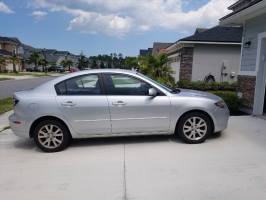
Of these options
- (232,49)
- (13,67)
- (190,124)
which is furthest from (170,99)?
(13,67)

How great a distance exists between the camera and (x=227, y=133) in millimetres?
6734

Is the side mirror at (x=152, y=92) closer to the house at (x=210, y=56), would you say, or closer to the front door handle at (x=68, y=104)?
the front door handle at (x=68, y=104)

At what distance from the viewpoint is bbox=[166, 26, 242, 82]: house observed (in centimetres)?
1595

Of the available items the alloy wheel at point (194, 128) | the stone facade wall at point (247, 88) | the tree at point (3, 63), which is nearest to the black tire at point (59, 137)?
the alloy wheel at point (194, 128)

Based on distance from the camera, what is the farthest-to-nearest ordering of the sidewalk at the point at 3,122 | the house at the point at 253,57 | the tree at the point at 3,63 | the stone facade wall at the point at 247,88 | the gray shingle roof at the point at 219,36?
the tree at the point at 3,63 → the gray shingle roof at the point at 219,36 → the stone facade wall at the point at 247,88 → the house at the point at 253,57 → the sidewalk at the point at 3,122

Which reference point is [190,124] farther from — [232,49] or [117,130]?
[232,49]

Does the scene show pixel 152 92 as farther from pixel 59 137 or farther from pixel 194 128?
pixel 59 137

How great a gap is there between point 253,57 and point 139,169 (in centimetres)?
647

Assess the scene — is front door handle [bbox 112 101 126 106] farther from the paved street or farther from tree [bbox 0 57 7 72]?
tree [bbox 0 57 7 72]

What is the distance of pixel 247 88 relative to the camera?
9.80 meters

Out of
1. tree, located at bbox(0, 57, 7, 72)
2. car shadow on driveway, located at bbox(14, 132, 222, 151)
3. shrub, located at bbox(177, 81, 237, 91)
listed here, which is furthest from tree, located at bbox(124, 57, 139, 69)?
car shadow on driveway, located at bbox(14, 132, 222, 151)

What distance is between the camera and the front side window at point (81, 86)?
233 inches

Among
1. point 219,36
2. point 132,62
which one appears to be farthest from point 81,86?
point 132,62

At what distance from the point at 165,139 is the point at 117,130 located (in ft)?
3.69
